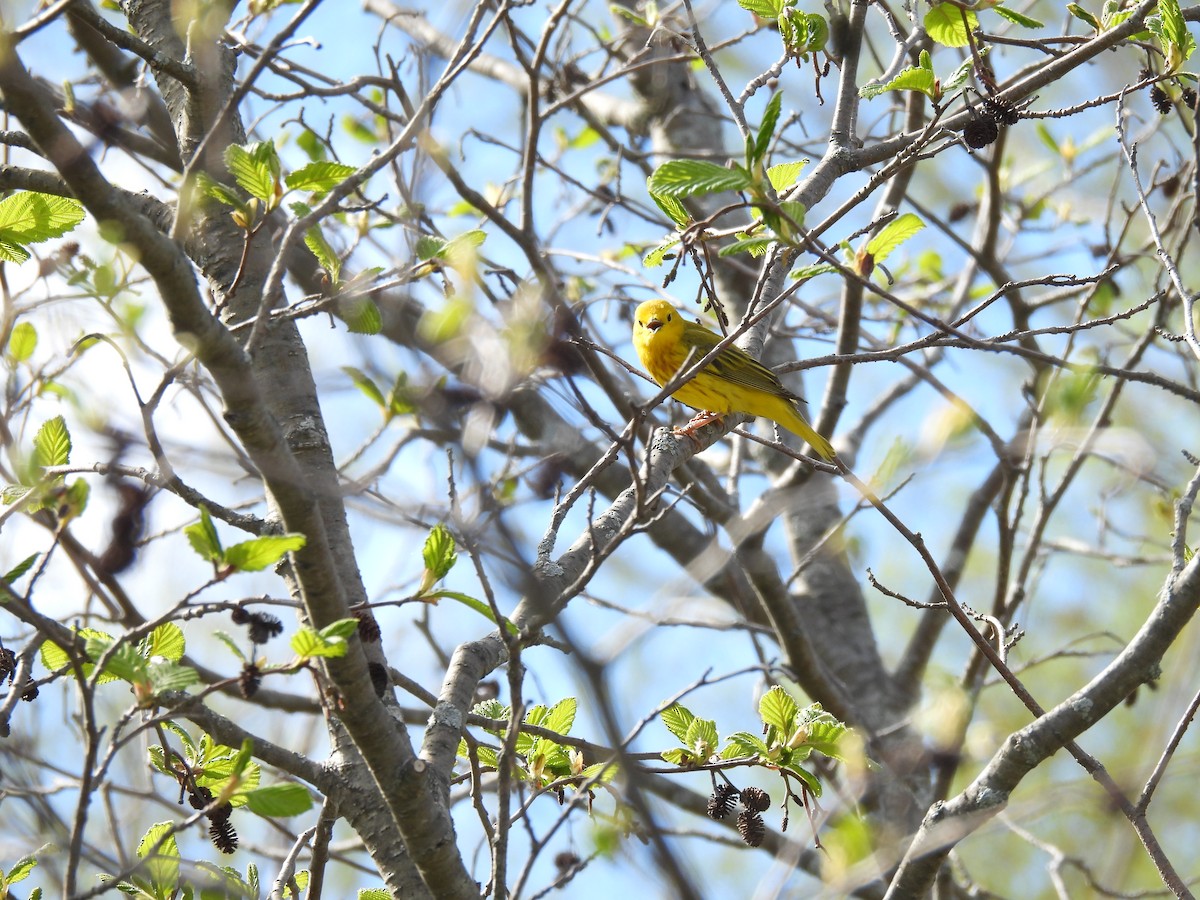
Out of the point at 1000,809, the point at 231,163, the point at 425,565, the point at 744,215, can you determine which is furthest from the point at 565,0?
the point at 744,215

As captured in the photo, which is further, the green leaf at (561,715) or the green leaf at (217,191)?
the green leaf at (561,715)

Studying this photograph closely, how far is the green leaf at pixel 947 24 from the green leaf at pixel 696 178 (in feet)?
3.86

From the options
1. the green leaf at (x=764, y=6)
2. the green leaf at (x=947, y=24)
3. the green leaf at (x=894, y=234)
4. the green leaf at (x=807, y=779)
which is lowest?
the green leaf at (x=807, y=779)

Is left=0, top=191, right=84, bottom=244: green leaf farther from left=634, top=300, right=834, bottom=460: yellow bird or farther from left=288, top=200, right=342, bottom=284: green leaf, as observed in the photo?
left=634, top=300, right=834, bottom=460: yellow bird

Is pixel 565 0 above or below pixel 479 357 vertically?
above

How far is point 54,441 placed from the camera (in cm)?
225

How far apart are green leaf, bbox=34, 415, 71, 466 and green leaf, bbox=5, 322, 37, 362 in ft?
3.29

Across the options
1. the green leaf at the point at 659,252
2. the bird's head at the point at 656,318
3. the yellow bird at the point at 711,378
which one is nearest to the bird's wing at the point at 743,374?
the yellow bird at the point at 711,378

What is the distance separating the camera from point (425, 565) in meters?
2.14

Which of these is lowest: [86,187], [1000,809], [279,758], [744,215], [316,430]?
[1000,809]

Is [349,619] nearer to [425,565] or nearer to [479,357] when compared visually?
[425,565]

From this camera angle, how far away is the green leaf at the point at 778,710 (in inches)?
93.2

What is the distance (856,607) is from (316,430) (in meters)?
3.58

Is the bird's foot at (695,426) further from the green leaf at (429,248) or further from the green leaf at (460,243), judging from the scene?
the green leaf at (429,248)
